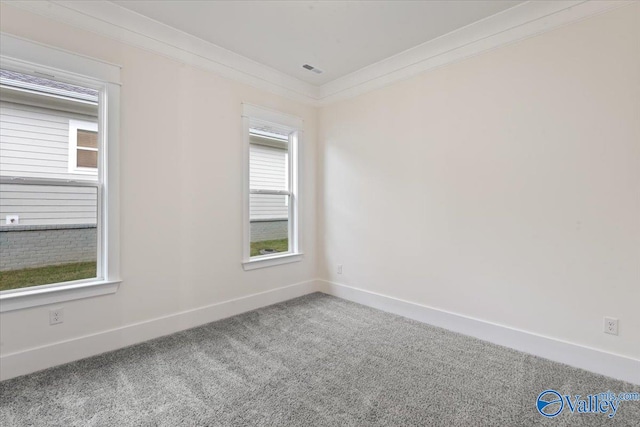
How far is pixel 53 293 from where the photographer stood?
2230 mm

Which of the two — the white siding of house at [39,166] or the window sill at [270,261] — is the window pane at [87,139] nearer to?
the white siding of house at [39,166]

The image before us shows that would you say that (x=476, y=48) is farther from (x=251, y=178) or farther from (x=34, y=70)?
(x=34, y=70)

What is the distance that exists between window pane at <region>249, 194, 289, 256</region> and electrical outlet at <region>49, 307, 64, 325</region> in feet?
5.89

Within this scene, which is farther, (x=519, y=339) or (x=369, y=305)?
(x=369, y=305)

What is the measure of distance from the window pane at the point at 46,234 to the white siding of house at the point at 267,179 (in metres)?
1.61

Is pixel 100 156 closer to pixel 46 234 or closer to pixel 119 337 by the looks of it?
pixel 46 234

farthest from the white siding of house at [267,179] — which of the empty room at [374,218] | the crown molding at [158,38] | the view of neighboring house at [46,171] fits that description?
the view of neighboring house at [46,171]

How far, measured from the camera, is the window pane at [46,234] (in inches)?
85.8

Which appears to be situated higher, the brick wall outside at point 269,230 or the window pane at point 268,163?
the window pane at point 268,163

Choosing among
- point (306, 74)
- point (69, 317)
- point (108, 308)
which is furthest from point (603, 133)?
point (69, 317)

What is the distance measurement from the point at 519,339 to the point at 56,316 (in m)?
3.72

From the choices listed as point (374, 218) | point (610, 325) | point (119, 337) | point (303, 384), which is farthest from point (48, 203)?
point (610, 325)

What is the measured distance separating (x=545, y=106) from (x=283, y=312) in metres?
3.16

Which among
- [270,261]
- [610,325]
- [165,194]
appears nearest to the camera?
[610,325]
